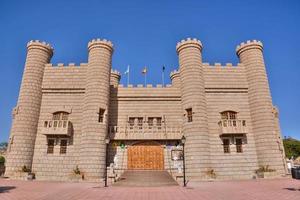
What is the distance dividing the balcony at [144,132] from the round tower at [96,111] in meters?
1.62

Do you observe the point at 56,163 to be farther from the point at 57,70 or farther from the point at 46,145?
the point at 57,70

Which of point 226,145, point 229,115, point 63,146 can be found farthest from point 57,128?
point 229,115

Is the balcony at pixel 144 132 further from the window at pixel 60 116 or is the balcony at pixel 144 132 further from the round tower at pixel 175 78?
the round tower at pixel 175 78

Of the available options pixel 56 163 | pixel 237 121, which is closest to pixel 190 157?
pixel 237 121

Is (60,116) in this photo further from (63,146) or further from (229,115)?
(229,115)

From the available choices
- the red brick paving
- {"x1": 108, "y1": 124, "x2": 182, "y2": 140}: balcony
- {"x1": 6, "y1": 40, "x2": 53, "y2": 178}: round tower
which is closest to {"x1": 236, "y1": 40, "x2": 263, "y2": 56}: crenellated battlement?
{"x1": 108, "y1": 124, "x2": 182, "y2": 140}: balcony

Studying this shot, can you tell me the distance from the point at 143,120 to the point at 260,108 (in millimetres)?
12594

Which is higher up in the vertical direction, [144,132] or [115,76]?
[115,76]

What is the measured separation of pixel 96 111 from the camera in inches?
897

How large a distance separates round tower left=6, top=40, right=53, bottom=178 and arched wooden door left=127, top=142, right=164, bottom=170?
1021cm

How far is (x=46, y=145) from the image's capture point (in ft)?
76.4

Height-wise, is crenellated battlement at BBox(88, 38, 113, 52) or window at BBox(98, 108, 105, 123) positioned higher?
crenellated battlement at BBox(88, 38, 113, 52)

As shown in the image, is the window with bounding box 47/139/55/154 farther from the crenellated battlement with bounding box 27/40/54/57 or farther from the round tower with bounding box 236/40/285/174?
the round tower with bounding box 236/40/285/174

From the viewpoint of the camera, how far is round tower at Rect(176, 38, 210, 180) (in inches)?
842
